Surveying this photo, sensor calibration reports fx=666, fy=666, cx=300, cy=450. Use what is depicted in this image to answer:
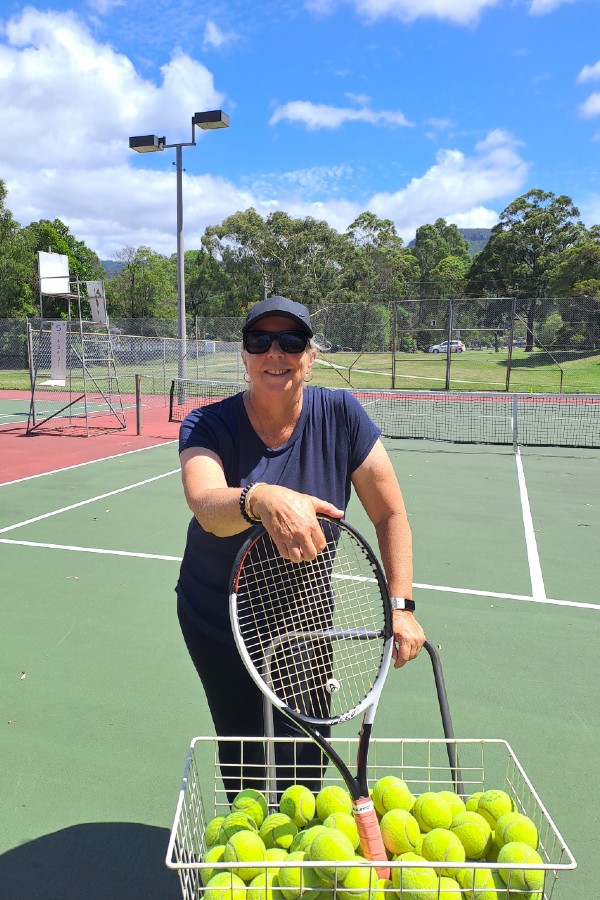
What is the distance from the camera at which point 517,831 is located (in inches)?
55.7

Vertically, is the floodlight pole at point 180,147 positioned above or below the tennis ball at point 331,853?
above

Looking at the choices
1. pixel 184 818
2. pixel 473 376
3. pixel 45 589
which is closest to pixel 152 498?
pixel 45 589

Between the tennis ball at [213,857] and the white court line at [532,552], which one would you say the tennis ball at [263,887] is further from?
the white court line at [532,552]

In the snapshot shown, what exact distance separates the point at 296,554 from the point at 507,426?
15.4 metres

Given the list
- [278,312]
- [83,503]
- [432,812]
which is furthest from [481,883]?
[83,503]

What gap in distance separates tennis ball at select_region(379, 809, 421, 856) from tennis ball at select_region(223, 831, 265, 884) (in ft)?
0.90

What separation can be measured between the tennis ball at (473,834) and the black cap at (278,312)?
1390 mm

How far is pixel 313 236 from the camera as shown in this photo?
169 feet

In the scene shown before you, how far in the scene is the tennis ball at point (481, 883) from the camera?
4.18 ft

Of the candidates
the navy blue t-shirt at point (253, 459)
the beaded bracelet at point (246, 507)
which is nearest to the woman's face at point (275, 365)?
the navy blue t-shirt at point (253, 459)

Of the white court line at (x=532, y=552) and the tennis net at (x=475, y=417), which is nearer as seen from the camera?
the white court line at (x=532, y=552)

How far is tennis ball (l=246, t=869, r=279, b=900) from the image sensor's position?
1.28 meters

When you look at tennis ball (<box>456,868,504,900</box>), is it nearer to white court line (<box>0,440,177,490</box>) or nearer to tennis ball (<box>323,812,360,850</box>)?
tennis ball (<box>323,812,360,850</box>)

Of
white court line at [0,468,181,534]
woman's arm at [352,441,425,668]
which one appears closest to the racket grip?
woman's arm at [352,441,425,668]
